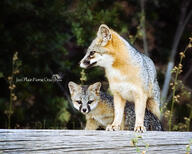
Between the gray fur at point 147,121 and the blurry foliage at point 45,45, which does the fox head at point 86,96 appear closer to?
the gray fur at point 147,121

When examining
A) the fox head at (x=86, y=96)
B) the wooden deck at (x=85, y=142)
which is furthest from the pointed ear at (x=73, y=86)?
the wooden deck at (x=85, y=142)

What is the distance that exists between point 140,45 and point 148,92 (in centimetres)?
475

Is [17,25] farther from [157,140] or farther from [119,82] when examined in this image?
[157,140]

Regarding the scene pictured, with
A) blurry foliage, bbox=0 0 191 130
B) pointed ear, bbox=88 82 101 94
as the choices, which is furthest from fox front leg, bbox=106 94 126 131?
blurry foliage, bbox=0 0 191 130

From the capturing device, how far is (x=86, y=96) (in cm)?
543

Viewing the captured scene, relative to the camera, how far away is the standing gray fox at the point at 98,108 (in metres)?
5.09

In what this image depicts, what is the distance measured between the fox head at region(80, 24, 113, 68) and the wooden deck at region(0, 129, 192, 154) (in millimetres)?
906

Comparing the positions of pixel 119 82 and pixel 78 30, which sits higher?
pixel 78 30

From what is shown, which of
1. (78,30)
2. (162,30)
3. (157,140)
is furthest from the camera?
(162,30)

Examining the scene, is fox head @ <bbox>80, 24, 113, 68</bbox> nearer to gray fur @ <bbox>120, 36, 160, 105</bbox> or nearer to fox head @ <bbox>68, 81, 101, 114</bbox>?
gray fur @ <bbox>120, 36, 160, 105</bbox>

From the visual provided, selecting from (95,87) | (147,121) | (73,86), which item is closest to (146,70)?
(147,121)

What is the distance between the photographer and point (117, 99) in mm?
4699

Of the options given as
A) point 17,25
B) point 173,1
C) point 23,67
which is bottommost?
point 23,67

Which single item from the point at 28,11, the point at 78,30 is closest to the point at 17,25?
the point at 28,11
